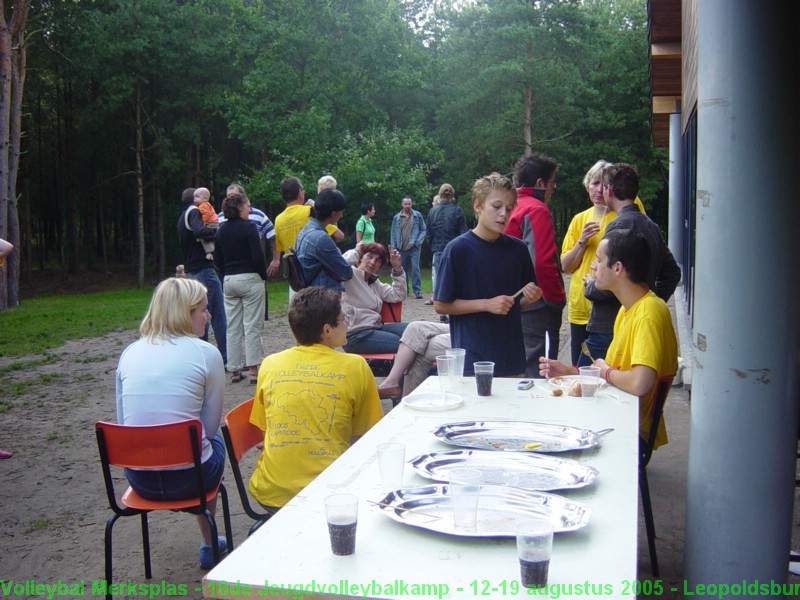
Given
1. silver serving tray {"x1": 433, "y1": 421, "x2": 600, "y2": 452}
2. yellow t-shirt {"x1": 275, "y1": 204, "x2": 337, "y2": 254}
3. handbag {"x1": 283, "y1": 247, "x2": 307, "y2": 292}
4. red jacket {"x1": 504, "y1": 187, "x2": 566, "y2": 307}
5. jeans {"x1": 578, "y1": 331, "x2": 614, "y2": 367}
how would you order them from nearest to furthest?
silver serving tray {"x1": 433, "y1": 421, "x2": 600, "y2": 452}, jeans {"x1": 578, "y1": 331, "x2": 614, "y2": 367}, red jacket {"x1": 504, "y1": 187, "x2": 566, "y2": 307}, handbag {"x1": 283, "y1": 247, "x2": 307, "y2": 292}, yellow t-shirt {"x1": 275, "y1": 204, "x2": 337, "y2": 254}

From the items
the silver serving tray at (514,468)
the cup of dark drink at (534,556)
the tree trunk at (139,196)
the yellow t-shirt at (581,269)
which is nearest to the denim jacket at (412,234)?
the yellow t-shirt at (581,269)

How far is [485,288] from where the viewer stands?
160 inches

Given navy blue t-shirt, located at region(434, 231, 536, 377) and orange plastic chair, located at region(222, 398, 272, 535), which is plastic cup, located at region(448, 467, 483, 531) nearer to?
orange plastic chair, located at region(222, 398, 272, 535)

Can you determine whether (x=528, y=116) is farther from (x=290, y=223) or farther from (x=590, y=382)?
(x=590, y=382)

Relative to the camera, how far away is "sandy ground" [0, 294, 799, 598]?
3691mm

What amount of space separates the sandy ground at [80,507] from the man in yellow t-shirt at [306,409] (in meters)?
0.82

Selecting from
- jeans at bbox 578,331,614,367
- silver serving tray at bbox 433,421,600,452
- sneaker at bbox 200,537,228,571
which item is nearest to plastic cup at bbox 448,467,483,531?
silver serving tray at bbox 433,421,600,452

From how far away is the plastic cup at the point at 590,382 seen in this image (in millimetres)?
3230

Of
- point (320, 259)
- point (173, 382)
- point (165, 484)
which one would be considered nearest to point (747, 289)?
point (173, 382)

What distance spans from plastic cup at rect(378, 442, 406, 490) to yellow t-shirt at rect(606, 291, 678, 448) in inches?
59.2

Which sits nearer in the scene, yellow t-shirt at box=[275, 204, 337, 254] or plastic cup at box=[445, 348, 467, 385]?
plastic cup at box=[445, 348, 467, 385]

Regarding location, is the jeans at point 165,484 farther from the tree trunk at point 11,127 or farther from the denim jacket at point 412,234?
the tree trunk at point 11,127

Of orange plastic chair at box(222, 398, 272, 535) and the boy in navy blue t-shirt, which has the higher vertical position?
the boy in navy blue t-shirt

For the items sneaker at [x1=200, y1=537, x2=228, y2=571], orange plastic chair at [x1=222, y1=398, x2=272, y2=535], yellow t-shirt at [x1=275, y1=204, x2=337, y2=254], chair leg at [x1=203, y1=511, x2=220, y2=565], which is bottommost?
sneaker at [x1=200, y1=537, x2=228, y2=571]
